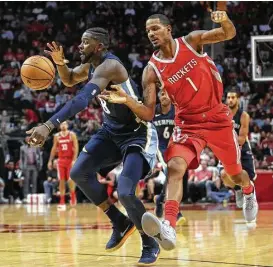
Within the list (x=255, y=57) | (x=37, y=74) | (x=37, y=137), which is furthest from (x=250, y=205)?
(x=255, y=57)

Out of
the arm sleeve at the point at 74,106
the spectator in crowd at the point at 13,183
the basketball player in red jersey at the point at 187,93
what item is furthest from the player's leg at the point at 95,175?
the spectator in crowd at the point at 13,183

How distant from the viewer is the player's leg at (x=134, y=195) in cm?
548

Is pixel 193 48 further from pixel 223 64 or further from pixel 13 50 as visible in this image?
pixel 13 50

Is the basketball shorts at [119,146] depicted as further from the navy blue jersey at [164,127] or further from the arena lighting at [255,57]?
the arena lighting at [255,57]

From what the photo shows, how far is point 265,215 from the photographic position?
34.9 feet

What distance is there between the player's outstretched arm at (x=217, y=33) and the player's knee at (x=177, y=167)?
990mm

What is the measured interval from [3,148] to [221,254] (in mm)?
12412

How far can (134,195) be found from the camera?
5547mm

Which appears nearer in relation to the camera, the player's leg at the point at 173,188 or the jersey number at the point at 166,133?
the player's leg at the point at 173,188

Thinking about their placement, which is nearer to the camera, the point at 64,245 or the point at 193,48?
the point at 193,48

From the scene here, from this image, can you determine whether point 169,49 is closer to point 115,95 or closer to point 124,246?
point 115,95

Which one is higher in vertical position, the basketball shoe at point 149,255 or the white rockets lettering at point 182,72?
the white rockets lettering at point 182,72

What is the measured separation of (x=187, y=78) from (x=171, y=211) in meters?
1.16

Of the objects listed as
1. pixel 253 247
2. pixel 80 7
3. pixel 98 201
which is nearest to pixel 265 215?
pixel 253 247
